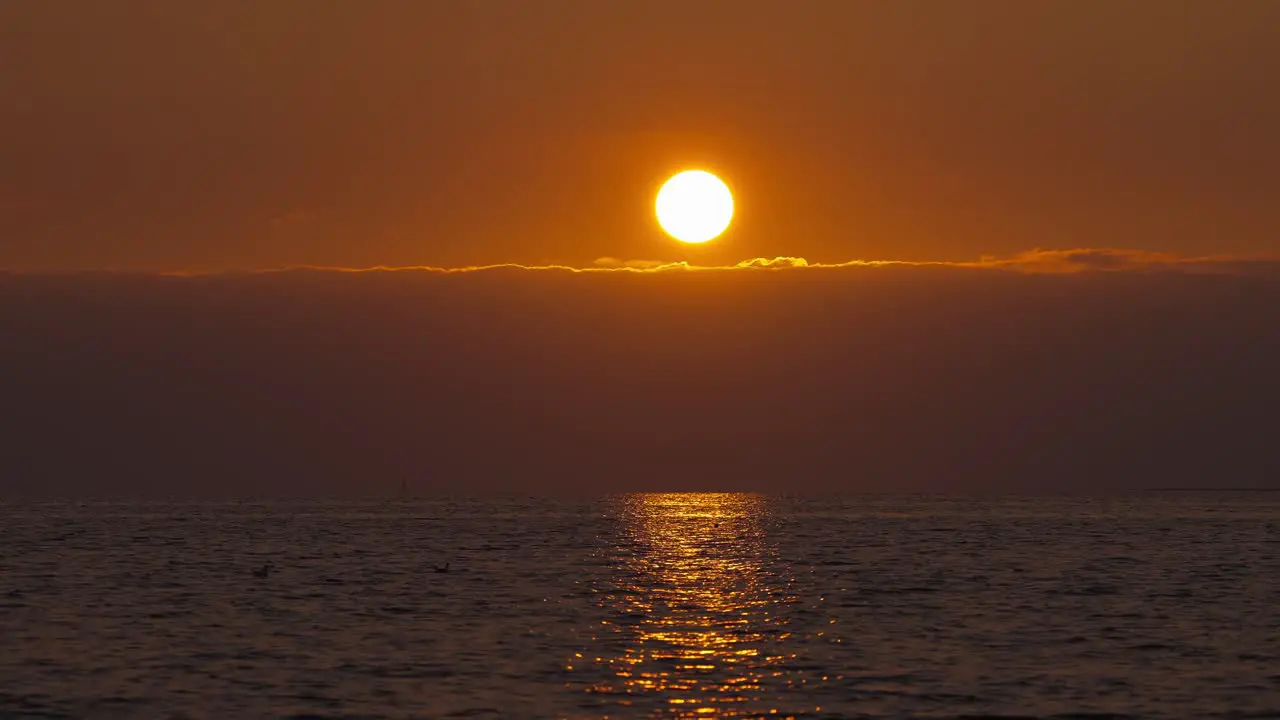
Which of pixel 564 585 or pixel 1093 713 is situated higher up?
pixel 564 585

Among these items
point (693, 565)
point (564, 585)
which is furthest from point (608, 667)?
point (693, 565)

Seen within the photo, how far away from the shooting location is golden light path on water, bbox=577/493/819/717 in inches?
2009

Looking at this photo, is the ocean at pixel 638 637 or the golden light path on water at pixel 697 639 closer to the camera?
the ocean at pixel 638 637

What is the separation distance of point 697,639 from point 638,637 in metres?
2.48

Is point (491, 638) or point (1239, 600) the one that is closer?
point (491, 638)

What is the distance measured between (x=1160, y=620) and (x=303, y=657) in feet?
127

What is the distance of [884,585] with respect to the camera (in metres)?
97.0

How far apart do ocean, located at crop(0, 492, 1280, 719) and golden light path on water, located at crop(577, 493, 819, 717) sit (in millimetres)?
206

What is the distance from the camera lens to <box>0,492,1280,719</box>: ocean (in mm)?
50375

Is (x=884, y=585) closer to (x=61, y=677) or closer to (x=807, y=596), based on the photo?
(x=807, y=596)

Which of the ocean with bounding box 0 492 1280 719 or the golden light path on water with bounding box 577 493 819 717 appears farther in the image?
the golden light path on water with bounding box 577 493 819 717

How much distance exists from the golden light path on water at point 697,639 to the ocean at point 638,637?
0.21 metres

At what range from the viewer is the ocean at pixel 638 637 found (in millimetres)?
50375

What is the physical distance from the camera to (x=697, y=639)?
66938mm
